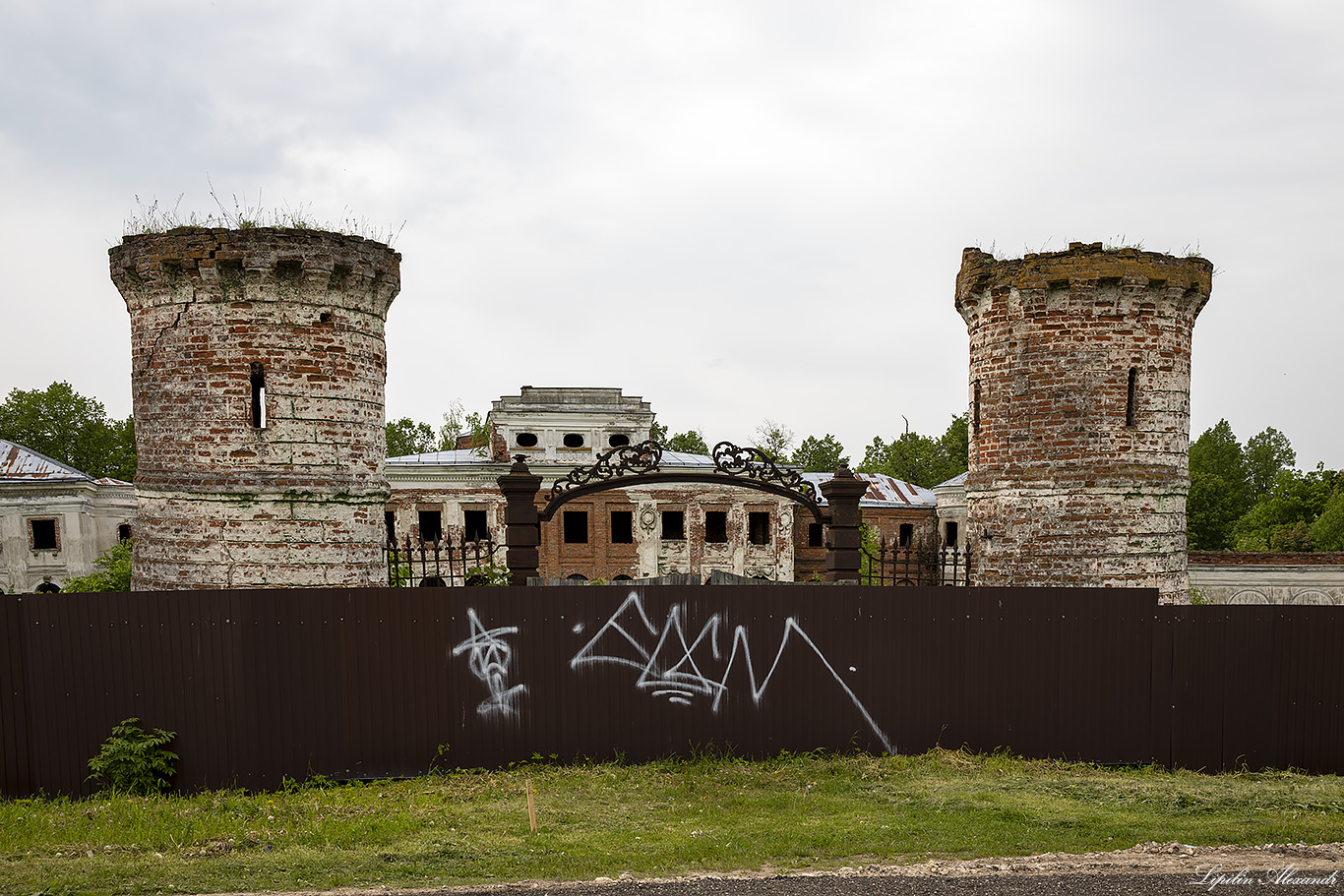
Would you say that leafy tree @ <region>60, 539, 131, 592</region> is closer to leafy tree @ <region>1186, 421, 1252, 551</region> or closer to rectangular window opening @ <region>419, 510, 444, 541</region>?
rectangular window opening @ <region>419, 510, 444, 541</region>

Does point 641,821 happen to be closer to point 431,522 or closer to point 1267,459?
point 431,522

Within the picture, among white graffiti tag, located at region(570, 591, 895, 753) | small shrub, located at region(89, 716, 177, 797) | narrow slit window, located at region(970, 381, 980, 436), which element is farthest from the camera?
narrow slit window, located at region(970, 381, 980, 436)

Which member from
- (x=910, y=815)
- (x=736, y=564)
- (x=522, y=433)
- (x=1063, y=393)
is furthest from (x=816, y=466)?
(x=910, y=815)

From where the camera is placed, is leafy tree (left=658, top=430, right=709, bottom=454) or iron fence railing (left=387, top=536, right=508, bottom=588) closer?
iron fence railing (left=387, top=536, right=508, bottom=588)

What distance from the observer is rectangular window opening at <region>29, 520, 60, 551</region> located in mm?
30438

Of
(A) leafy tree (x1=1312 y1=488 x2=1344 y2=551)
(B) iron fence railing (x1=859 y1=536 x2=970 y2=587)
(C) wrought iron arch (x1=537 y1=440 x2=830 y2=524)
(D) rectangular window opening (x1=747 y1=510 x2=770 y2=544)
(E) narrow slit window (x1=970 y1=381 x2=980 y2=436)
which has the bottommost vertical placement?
(A) leafy tree (x1=1312 y1=488 x2=1344 y2=551)

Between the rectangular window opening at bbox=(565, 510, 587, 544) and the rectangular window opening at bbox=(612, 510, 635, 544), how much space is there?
100 cm

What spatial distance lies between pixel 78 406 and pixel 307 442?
44.7 metres

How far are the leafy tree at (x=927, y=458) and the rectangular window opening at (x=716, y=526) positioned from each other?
23.8 m

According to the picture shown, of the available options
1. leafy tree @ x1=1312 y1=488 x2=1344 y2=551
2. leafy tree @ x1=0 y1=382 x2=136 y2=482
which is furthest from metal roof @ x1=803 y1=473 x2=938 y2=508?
leafy tree @ x1=0 y1=382 x2=136 y2=482

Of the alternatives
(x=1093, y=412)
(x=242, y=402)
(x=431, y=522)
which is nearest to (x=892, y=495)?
(x=431, y=522)

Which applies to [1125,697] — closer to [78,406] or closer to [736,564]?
[736,564]

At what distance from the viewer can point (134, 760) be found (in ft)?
24.4

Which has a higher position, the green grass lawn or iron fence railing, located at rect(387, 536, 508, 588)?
iron fence railing, located at rect(387, 536, 508, 588)
